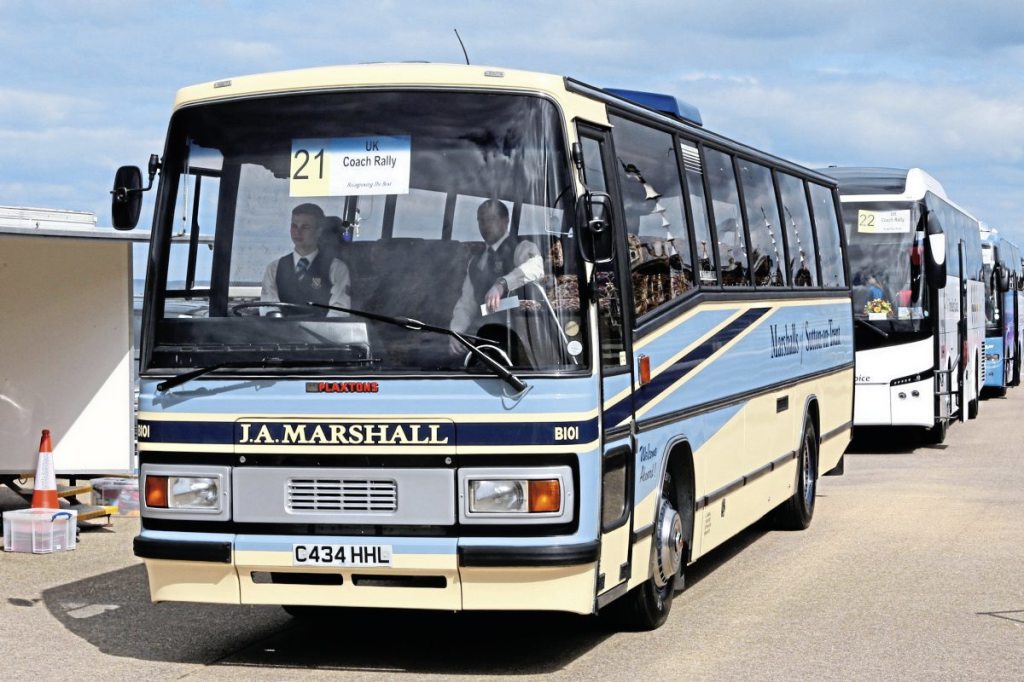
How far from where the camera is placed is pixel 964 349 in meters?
25.5

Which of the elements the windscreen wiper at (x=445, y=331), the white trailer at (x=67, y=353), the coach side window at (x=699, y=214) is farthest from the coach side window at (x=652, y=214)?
the white trailer at (x=67, y=353)

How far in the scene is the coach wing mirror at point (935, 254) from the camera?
21.0 m

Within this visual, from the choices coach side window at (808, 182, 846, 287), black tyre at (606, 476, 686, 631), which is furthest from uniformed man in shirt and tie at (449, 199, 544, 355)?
coach side window at (808, 182, 846, 287)

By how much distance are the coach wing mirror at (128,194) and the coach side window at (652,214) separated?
244cm

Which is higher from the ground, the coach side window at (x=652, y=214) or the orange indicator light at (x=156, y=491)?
the coach side window at (x=652, y=214)

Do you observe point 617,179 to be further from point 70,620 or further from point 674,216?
point 70,620

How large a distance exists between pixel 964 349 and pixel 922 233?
442 cm

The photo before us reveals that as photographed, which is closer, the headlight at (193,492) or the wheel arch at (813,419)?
the headlight at (193,492)

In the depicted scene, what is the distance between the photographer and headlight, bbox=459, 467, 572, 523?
7.50 meters

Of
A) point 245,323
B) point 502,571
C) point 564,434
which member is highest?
point 245,323

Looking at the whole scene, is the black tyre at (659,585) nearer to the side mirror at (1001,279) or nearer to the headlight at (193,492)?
the headlight at (193,492)

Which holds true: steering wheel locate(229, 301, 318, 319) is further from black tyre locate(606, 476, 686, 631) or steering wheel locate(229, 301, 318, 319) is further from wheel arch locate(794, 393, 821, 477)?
wheel arch locate(794, 393, 821, 477)

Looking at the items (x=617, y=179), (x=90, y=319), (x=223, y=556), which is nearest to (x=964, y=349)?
(x=90, y=319)

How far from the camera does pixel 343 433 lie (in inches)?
302
